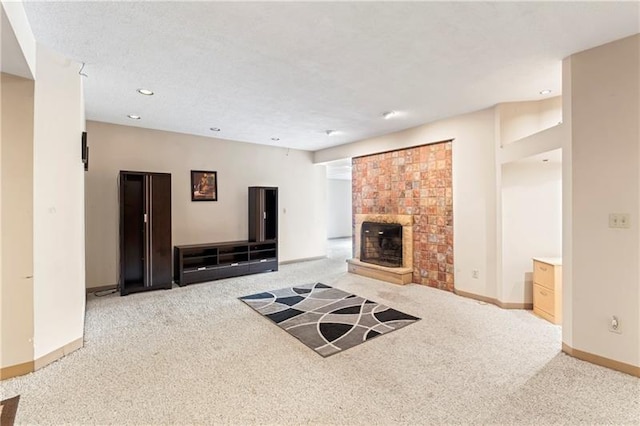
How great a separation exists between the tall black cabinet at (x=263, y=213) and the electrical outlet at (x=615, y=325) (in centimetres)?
493

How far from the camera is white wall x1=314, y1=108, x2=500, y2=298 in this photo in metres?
4.09

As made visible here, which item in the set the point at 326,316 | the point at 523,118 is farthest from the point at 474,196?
the point at 326,316

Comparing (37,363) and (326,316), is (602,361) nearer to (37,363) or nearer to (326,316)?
(326,316)

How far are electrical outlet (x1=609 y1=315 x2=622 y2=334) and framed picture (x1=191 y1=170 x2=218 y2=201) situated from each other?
A: 573cm

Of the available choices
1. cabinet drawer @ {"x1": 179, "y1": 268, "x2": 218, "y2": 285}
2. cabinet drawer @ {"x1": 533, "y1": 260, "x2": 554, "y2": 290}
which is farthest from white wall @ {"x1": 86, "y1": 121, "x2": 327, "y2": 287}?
cabinet drawer @ {"x1": 533, "y1": 260, "x2": 554, "y2": 290}

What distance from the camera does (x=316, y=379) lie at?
231cm

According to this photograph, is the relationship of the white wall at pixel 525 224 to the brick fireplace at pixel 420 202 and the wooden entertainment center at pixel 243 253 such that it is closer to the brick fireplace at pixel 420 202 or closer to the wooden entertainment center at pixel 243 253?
the brick fireplace at pixel 420 202

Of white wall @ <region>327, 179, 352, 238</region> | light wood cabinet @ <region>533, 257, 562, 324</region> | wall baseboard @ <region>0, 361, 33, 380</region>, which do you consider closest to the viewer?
wall baseboard @ <region>0, 361, 33, 380</region>

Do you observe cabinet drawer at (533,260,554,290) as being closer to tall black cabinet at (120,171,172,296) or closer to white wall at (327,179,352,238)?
tall black cabinet at (120,171,172,296)

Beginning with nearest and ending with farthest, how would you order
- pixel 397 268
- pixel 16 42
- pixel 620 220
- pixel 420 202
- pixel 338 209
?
pixel 16 42 → pixel 620 220 → pixel 420 202 → pixel 397 268 → pixel 338 209

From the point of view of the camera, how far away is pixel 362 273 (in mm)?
5715

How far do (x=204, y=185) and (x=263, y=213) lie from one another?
1.24 metres

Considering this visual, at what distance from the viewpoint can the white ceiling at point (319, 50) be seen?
80.6 inches

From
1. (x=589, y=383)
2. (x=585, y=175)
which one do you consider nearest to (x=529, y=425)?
(x=589, y=383)
